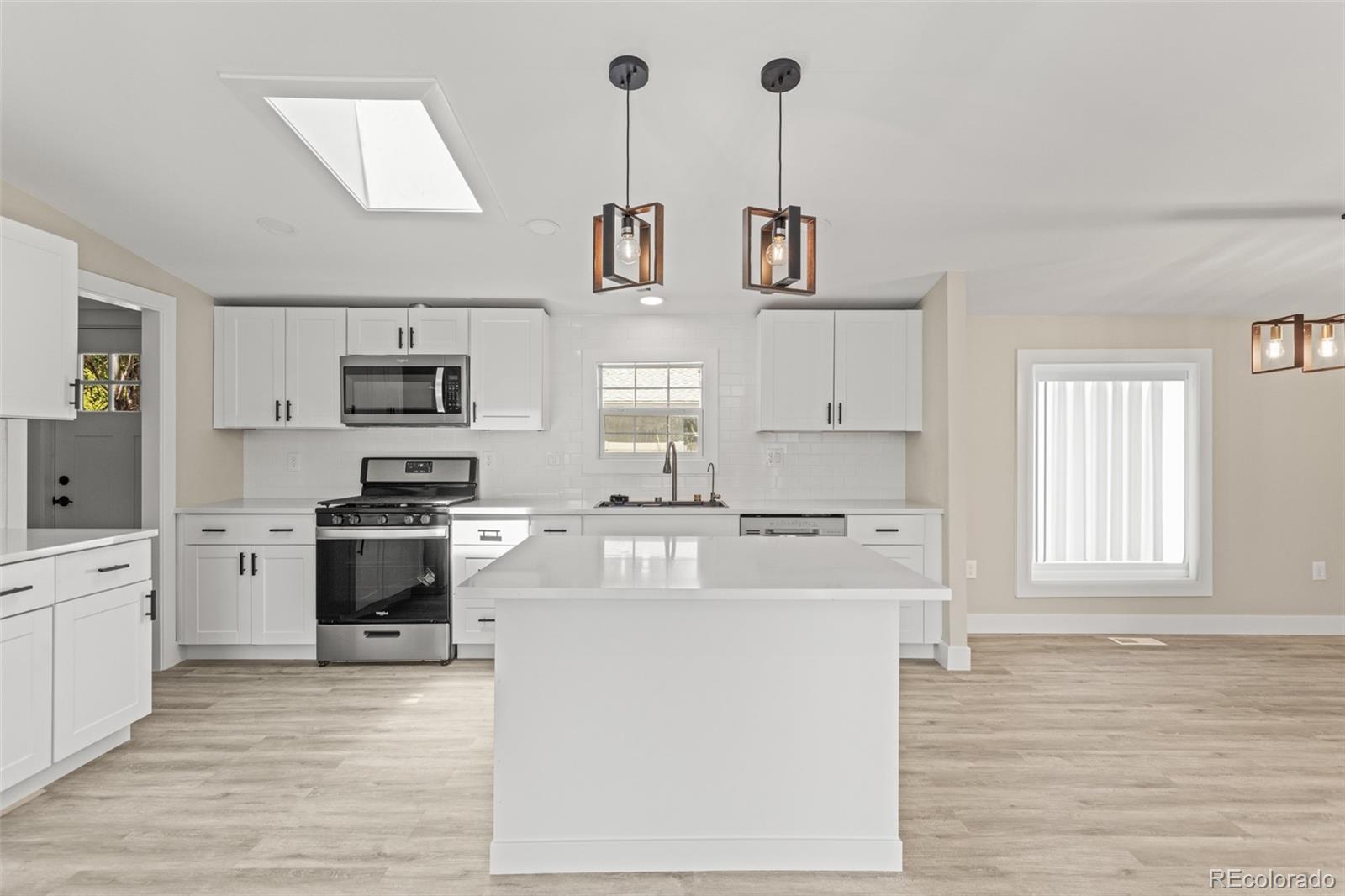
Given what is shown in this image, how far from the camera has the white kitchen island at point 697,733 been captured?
2113mm

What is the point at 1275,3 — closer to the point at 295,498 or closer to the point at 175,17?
the point at 175,17

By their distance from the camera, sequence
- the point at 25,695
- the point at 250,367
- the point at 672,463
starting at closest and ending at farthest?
the point at 25,695 → the point at 250,367 → the point at 672,463

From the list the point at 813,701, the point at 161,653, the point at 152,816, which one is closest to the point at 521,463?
the point at 161,653

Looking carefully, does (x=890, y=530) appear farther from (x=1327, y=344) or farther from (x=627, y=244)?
(x=627, y=244)

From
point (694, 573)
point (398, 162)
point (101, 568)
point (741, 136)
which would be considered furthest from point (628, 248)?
point (101, 568)

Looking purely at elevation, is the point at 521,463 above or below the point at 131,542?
above

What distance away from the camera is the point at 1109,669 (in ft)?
13.1

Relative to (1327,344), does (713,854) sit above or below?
below

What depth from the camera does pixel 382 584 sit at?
4.11m

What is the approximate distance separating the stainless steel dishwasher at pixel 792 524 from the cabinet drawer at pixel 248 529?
254cm

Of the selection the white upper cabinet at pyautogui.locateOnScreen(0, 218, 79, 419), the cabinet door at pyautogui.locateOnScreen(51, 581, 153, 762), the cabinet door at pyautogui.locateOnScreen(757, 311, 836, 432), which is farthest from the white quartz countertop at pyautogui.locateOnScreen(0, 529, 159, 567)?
the cabinet door at pyautogui.locateOnScreen(757, 311, 836, 432)

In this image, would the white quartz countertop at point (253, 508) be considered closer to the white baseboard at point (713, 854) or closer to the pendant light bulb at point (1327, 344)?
the white baseboard at point (713, 854)

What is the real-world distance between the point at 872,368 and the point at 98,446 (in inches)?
181

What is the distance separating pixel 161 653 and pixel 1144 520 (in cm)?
616
